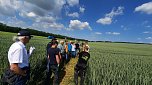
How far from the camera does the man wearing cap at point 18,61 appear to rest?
18.7 feet

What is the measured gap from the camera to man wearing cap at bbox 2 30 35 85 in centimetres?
571

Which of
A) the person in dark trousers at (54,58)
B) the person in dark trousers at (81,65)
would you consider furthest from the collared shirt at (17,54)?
the person in dark trousers at (81,65)

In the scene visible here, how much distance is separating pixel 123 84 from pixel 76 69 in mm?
2503

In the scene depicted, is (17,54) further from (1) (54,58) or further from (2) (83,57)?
(2) (83,57)

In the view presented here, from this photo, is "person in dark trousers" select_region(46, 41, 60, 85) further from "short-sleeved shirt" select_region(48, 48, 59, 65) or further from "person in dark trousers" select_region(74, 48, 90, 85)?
"person in dark trousers" select_region(74, 48, 90, 85)

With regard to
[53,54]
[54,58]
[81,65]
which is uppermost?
[53,54]

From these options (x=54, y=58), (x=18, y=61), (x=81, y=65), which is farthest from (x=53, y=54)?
(x=18, y=61)

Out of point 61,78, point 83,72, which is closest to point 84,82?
point 83,72

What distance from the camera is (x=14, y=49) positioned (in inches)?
226

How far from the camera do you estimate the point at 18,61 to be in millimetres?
5727

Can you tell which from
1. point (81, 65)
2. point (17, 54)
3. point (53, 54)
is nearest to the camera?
point (17, 54)

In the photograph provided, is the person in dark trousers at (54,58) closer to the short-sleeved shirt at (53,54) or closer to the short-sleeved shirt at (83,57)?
the short-sleeved shirt at (53,54)

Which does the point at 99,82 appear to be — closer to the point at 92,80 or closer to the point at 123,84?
the point at 92,80

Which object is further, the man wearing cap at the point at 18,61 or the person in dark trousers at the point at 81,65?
the person in dark trousers at the point at 81,65
